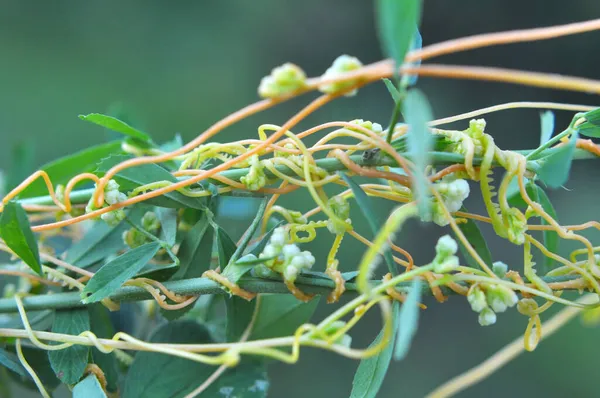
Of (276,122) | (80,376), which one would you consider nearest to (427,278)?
(80,376)

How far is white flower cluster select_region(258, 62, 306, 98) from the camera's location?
0.78 ft

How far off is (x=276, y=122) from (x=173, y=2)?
0.31m

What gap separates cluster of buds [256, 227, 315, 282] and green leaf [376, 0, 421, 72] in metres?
0.11

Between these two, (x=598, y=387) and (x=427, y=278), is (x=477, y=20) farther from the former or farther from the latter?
(x=427, y=278)

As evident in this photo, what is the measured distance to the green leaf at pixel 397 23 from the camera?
22 centimetres

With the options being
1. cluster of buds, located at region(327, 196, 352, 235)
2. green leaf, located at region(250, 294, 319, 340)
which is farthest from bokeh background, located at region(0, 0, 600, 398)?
cluster of buds, located at region(327, 196, 352, 235)

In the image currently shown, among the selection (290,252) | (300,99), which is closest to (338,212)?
(290,252)

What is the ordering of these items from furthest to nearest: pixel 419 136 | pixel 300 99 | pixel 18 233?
1. pixel 300 99
2. pixel 18 233
3. pixel 419 136

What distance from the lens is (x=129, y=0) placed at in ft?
3.42

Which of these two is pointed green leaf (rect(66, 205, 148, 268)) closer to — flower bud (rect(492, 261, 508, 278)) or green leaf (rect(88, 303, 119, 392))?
green leaf (rect(88, 303, 119, 392))

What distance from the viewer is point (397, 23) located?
227 mm

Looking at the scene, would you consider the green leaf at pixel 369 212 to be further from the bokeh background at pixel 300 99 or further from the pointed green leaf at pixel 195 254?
the bokeh background at pixel 300 99

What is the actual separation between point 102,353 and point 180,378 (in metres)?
0.05

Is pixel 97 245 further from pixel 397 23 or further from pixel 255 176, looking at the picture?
pixel 397 23
